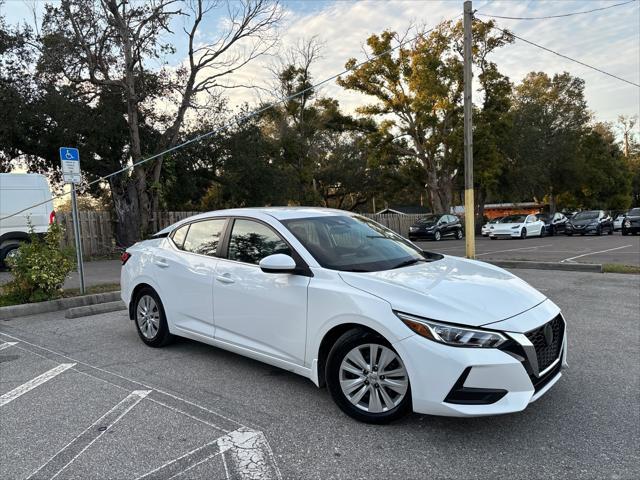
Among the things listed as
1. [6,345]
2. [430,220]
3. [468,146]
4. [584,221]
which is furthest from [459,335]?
[584,221]

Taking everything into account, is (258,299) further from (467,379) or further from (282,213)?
(467,379)

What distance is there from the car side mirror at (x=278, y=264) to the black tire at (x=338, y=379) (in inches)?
27.4

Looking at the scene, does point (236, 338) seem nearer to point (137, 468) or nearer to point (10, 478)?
point (137, 468)

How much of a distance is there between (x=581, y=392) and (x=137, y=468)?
11.2ft

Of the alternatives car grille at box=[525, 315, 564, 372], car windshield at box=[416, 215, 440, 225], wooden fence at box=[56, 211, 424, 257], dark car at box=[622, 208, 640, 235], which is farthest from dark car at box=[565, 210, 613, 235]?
car grille at box=[525, 315, 564, 372]

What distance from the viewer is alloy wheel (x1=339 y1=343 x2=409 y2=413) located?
3.23 metres

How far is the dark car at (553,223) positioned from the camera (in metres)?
30.5

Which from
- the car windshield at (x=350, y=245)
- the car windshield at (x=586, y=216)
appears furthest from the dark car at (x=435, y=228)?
the car windshield at (x=350, y=245)

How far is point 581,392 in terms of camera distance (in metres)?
3.88

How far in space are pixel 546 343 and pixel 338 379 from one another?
1.48 meters

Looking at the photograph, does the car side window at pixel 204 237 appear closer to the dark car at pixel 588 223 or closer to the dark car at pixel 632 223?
the dark car at pixel 632 223

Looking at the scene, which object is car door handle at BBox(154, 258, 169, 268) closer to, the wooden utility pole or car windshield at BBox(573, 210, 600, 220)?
the wooden utility pole

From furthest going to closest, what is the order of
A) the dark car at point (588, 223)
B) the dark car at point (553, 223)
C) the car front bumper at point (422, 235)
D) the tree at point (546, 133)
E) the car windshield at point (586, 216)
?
the tree at point (546, 133), the dark car at point (553, 223), the car windshield at point (586, 216), the dark car at point (588, 223), the car front bumper at point (422, 235)

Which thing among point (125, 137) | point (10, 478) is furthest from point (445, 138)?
point (10, 478)
